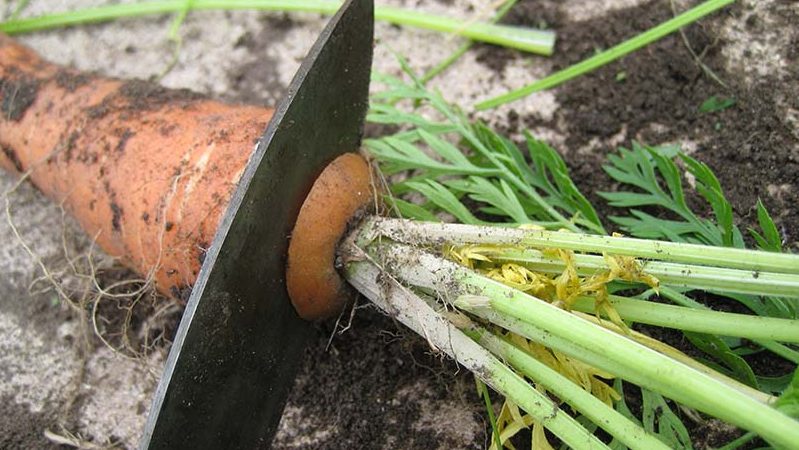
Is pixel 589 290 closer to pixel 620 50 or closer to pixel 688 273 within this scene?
pixel 688 273


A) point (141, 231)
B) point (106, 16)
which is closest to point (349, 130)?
point (141, 231)

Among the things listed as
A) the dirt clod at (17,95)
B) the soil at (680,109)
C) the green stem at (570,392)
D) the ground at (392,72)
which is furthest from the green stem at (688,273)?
the dirt clod at (17,95)

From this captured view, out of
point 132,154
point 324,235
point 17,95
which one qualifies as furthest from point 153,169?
point 17,95

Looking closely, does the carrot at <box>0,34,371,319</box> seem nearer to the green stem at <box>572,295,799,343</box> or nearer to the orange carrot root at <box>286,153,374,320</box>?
the orange carrot root at <box>286,153,374,320</box>

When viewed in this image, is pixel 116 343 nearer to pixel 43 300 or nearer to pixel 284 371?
pixel 43 300

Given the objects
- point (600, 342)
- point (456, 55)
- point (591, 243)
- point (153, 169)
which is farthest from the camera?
point (456, 55)

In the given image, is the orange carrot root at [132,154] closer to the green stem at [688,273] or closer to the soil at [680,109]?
the green stem at [688,273]
